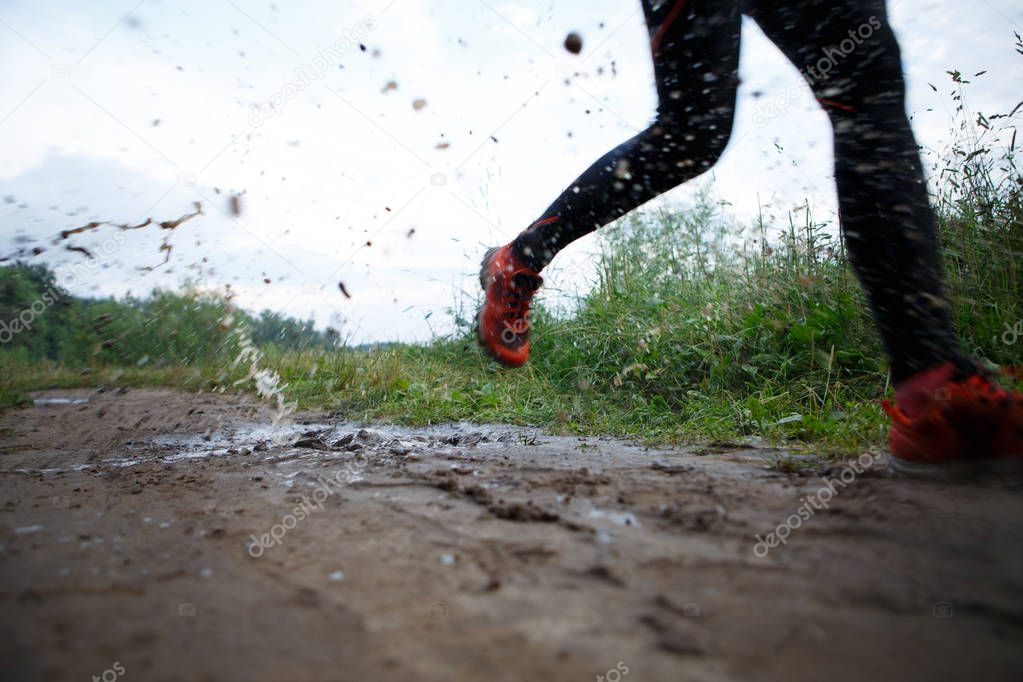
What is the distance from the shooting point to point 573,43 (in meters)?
2.41

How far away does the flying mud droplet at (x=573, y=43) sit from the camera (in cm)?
238

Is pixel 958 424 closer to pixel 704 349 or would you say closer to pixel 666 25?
pixel 666 25

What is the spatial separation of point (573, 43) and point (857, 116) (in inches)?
53.0

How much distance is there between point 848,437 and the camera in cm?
188

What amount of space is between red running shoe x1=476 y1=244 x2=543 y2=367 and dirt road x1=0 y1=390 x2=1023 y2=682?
0.82 m

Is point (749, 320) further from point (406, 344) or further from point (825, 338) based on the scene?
point (406, 344)

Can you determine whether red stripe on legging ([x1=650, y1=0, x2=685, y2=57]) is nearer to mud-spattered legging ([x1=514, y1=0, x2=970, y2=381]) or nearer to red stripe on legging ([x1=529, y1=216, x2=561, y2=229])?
mud-spattered legging ([x1=514, y1=0, x2=970, y2=381])

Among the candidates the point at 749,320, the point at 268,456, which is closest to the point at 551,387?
the point at 749,320

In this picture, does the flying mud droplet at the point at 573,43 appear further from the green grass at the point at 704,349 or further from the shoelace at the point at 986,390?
the shoelace at the point at 986,390

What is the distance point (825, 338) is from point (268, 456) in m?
2.40

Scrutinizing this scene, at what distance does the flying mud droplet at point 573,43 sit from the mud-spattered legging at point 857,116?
0.84m

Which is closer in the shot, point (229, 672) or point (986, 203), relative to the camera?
point (229, 672)

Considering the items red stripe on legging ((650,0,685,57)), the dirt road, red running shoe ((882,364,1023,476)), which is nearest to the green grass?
red running shoe ((882,364,1023,476))

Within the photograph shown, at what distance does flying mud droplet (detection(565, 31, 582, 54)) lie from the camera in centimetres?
238
